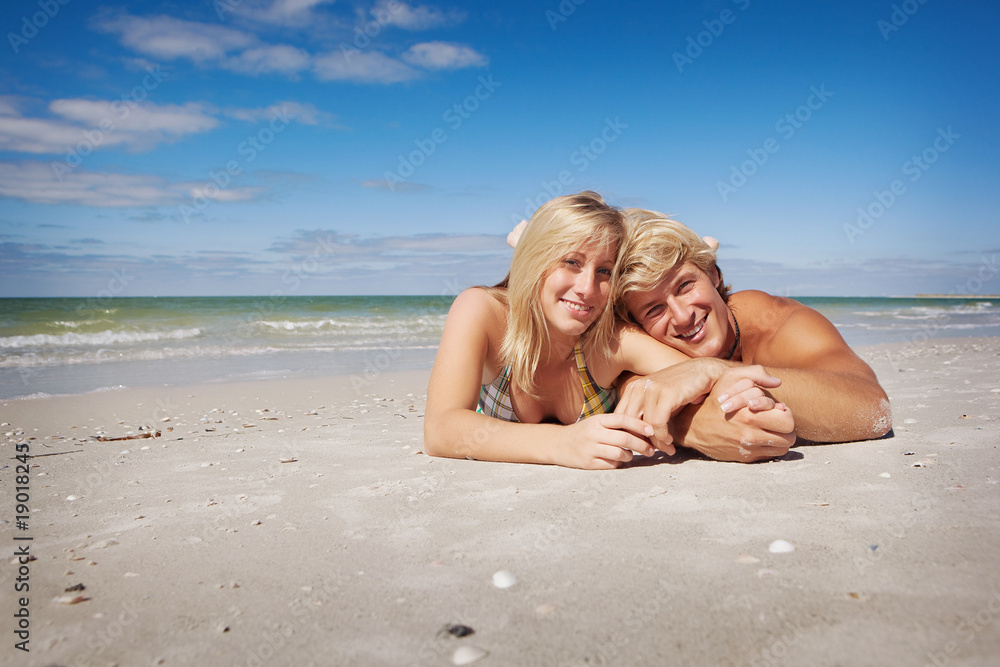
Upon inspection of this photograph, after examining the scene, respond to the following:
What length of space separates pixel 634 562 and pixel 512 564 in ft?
1.34

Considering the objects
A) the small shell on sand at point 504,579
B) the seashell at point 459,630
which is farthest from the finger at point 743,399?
the seashell at point 459,630

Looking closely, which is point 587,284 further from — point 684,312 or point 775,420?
point 775,420

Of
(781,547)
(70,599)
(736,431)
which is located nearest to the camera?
(70,599)

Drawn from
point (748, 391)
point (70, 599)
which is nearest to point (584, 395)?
point (748, 391)

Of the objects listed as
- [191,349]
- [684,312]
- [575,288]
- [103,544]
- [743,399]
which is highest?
[575,288]

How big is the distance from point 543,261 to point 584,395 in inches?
39.8

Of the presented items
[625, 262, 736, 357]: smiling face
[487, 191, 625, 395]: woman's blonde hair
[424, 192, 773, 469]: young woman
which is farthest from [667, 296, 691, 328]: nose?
[487, 191, 625, 395]: woman's blonde hair

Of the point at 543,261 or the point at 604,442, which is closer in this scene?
the point at 604,442

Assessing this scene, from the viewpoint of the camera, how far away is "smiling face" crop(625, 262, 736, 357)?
12.3 feet

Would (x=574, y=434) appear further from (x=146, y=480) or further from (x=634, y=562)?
(x=146, y=480)

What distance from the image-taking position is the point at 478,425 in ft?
10.8

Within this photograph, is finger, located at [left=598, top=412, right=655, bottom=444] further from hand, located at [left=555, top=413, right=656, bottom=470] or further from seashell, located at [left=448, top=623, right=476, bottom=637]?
seashell, located at [left=448, top=623, right=476, bottom=637]

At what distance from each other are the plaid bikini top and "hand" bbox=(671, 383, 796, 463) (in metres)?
0.68

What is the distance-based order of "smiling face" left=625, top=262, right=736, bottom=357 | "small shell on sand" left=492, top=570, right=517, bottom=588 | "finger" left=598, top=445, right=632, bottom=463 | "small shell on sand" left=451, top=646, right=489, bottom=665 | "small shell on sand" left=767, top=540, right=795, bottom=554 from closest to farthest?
"small shell on sand" left=451, top=646, right=489, bottom=665 → "small shell on sand" left=492, top=570, right=517, bottom=588 → "small shell on sand" left=767, top=540, right=795, bottom=554 → "finger" left=598, top=445, right=632, bottom=463 → "smiling face" left=625, top=262, right=736, bottom=357
